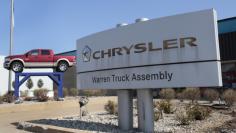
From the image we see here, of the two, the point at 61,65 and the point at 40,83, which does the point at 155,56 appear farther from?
the point at 40,83

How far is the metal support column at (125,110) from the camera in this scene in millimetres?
11688

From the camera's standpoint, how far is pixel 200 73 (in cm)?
941

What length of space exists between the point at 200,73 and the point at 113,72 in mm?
3348

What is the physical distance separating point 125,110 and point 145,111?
105 cm

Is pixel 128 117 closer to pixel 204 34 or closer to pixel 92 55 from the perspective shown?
pixel 92 55

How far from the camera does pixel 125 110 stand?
11.8m

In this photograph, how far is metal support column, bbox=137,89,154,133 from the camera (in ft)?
35.4

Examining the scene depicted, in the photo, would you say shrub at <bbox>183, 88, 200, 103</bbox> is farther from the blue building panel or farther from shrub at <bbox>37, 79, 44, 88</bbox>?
shrub at <bbox>37, 79, 44, 88</bbox>

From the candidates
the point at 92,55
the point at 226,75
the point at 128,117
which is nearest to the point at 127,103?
the point at 128,117

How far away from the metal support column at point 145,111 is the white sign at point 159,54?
1.21 feet

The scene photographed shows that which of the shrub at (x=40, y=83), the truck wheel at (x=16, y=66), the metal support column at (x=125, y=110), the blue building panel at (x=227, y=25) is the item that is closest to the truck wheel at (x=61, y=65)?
the truck wheel at (x=16, y=66)

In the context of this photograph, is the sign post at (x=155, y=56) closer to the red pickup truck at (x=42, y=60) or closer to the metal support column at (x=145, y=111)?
the metal support column at (x=145, y=111)

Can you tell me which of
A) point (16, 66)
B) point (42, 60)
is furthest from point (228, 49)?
point (16, 66)

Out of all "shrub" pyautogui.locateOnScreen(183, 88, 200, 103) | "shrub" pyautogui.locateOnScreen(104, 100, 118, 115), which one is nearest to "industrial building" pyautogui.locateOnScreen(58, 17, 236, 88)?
"shrub" pyautogui.locateOnScreen(183, 88, 200, 103)
